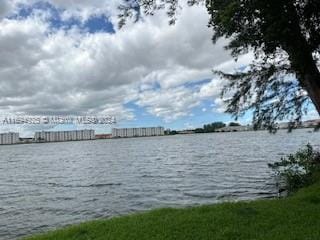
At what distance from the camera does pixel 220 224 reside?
11.1m

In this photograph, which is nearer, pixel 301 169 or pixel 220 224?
pixel 220 224

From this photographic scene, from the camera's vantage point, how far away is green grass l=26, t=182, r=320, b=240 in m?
10.0

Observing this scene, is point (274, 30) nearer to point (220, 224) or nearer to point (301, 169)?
point (220, 224)

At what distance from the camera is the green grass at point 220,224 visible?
10.0 metres

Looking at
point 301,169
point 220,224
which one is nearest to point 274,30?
point 220,224

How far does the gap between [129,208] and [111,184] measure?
12751 millimetres

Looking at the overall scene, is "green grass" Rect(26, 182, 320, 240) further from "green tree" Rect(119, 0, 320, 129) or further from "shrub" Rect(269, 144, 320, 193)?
"shrub" Rect(269, 144, 320, 193)

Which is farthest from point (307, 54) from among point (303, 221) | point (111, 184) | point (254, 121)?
point (111, 184)

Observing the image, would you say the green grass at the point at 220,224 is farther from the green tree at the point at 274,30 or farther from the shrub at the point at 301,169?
the shrub at the point at 301,169

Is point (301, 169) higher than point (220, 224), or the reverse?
point (301, 169)

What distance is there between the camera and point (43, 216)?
78.6ft

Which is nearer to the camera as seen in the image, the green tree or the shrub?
the green tree

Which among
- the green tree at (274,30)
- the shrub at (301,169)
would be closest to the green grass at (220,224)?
the green tree at (274,30)

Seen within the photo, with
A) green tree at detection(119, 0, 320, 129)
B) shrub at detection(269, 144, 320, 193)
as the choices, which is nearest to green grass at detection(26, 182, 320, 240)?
green tree at detection(119, 0, 320, 129)
